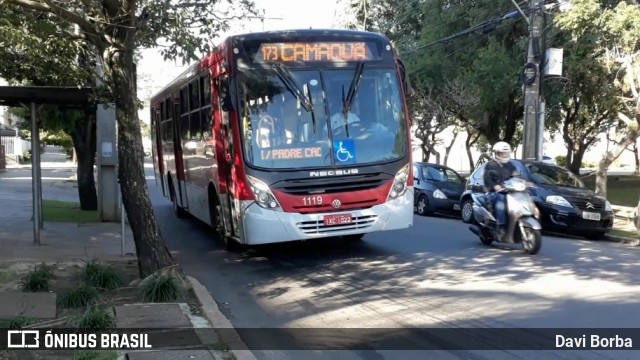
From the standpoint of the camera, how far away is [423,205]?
21.0 m

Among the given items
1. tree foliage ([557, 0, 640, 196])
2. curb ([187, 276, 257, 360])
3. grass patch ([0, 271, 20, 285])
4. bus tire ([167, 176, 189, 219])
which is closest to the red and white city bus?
curb ([187, 276, 257, 360])

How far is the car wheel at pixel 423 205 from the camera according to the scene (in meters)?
20.9

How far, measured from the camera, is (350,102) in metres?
10.6

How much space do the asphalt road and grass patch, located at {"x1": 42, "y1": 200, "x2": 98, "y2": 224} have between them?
4682mm

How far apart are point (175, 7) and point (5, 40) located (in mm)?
3822

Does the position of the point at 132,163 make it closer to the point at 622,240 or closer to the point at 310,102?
the point at 310,102

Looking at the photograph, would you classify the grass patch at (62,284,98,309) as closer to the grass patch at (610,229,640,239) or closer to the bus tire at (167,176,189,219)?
the bus tire at (167,176,189,219)

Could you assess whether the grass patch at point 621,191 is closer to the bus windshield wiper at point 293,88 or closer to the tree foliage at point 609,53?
the tree foliage at point 609,53

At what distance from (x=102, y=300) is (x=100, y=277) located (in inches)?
28.3

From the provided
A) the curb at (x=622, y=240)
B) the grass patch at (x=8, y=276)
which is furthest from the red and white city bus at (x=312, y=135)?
the curb at (x=622, y=240)

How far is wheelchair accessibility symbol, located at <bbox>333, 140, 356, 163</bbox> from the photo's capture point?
10.5m

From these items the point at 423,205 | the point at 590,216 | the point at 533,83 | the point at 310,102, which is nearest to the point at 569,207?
the point at 590,216

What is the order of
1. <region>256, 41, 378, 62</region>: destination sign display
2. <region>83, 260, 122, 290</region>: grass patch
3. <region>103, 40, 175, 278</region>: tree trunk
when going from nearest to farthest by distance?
1. <region>83, 260, 122, 290</region>: grass patch
2. <region>103, 40, 175, 278</region>: tree trunk
3. <region>256, 41, 378, 62</region>: destination sign display

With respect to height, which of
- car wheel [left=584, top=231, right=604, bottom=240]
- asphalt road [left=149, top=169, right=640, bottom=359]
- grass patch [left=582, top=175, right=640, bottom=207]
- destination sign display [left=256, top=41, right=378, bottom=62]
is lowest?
grass patch [left=582, top=175, right=640, bottom=207]
